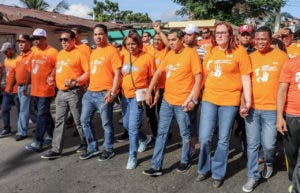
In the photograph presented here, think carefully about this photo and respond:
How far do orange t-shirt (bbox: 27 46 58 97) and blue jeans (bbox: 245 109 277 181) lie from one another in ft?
11.1

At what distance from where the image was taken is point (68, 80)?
5441 mm

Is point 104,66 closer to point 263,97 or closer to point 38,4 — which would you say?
point 263,97

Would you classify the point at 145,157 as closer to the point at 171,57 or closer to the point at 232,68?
the point at 171,57

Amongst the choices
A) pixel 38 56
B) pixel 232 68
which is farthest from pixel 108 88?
pixel 232 68

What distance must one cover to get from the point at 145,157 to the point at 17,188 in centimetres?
198

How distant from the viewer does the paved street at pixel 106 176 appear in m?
4.50

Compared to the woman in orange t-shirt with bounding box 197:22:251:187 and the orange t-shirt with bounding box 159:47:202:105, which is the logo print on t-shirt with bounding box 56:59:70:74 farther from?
the woman in orange t-shirt with bounding box 197:22:251:187

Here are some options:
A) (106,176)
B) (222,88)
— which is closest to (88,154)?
(106,176)

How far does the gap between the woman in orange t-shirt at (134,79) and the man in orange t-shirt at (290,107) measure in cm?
198

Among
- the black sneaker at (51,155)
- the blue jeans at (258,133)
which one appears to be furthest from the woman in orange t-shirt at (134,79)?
the blue jeans at (258,133)

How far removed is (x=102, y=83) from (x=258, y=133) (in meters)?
2.31

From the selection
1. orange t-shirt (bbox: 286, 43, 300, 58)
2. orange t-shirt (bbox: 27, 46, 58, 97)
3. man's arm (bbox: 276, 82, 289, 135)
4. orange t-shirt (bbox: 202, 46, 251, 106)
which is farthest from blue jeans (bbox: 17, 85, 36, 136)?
orange t-shirt (bbox: 286, 43, 300, 58)

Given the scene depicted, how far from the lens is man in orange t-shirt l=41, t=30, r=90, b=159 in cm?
549

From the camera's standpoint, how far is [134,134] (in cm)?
511
